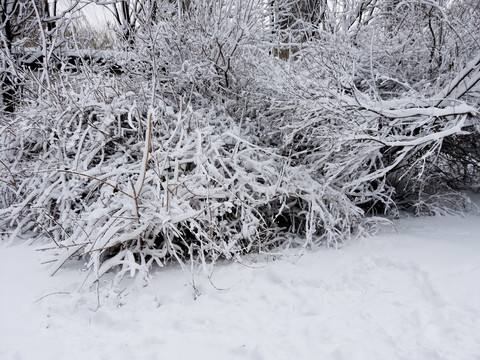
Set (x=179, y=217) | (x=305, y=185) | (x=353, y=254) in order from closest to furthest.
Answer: (x=179, y=217) < (x=353, y=254) < (x=305, y=185)

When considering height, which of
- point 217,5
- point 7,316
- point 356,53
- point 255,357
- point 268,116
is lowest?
point 7,316

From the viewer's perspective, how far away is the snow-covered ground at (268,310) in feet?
6.90

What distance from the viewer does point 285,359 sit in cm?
203

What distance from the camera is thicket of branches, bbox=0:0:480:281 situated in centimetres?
326

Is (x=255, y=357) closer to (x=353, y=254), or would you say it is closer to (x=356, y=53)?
(x=353, y=254)

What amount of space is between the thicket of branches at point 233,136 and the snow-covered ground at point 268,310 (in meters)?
0.27

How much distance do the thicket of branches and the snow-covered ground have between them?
0.89ft

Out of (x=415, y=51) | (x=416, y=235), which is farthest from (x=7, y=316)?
(x=415, y=51)

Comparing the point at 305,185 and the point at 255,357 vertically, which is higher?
the point at 305,185

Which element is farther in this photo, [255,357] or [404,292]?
[404,292]

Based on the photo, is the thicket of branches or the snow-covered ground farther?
the thicket of branches

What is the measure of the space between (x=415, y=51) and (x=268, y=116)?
75.4 inches

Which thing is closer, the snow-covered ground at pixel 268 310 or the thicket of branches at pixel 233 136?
the snow-covered ground at pixel 268 310

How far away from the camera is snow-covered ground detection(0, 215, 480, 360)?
6.90ft
